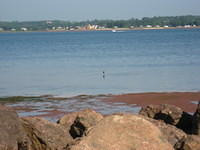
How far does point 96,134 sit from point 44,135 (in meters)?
2.38

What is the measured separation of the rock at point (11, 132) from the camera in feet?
28.9

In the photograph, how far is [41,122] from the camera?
10.6 m

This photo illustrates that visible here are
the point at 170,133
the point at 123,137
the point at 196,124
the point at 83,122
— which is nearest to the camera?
the point at 123,137

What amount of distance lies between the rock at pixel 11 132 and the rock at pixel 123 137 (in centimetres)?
119

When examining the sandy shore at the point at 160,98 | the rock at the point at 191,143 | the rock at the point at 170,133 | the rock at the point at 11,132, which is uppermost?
the rock at the point at 11,132

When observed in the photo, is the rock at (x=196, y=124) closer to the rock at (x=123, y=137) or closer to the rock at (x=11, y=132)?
the rock at (x=123, y=137)

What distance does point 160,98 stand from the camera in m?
24.4

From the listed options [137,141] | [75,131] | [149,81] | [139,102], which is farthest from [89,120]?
Result: [149,81]

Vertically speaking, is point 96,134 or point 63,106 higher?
point 96,134

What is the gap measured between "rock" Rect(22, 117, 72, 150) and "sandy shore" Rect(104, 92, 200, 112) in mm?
11371

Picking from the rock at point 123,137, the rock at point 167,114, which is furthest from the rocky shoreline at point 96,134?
the rock at point 167,114

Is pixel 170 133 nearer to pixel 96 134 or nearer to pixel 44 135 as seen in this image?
pixel 44 135

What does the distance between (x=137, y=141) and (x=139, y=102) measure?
1491cm

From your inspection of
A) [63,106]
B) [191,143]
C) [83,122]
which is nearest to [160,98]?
[63,106]
